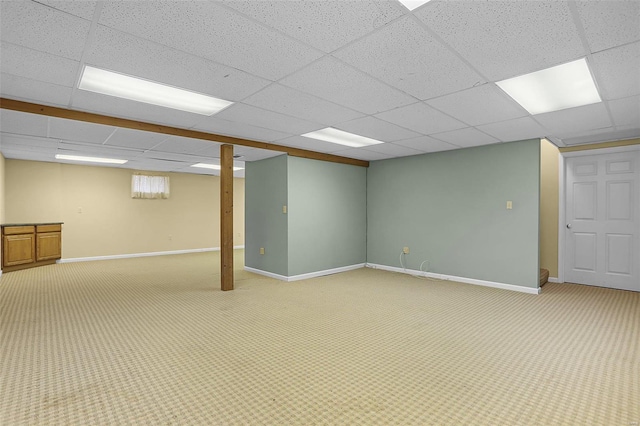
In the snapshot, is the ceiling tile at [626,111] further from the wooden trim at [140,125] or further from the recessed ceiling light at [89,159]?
the recessed ceiling light at [89,159]

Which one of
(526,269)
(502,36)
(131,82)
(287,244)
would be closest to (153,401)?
(131,82)

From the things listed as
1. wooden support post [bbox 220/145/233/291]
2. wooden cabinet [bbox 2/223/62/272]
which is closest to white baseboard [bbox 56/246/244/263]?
wooden cabinet [bbox 2/223/62/272]

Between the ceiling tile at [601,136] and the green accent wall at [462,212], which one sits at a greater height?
the ceiling tile at [601,136]

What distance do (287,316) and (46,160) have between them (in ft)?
23.1

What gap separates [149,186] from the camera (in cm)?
888

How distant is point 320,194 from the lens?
630 centimetres

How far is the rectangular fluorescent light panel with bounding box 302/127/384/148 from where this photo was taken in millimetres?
4725

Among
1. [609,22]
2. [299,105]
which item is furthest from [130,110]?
[609,22]

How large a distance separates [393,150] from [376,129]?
155cm

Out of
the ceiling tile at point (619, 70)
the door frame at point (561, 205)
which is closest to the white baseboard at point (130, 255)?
the door frame at point (561, 205)

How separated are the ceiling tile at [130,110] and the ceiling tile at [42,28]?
3.08 feet

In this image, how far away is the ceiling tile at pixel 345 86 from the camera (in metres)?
2.59

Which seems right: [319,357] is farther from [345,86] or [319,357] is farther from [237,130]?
[237,130]

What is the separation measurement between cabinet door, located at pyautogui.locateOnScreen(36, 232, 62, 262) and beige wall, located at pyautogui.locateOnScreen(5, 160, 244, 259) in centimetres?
38
